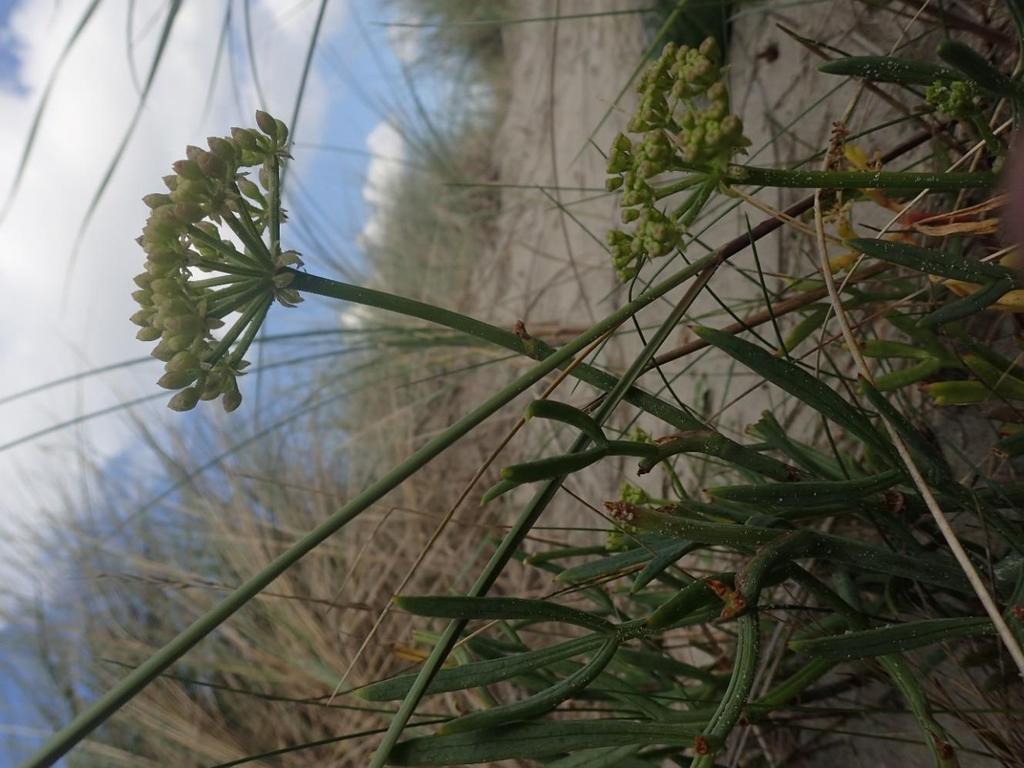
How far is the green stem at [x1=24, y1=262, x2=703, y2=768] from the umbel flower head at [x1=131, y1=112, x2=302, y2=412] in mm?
137

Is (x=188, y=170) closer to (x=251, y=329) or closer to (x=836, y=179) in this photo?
(x=251, y=329)

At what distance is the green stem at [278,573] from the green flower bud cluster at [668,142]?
0.04 m

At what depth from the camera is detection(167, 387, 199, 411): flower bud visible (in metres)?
0.56

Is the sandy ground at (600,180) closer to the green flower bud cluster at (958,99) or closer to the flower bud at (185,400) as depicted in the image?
the green flower bud cluster at (958,99)

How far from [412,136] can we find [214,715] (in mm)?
2360

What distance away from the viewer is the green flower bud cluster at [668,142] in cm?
51

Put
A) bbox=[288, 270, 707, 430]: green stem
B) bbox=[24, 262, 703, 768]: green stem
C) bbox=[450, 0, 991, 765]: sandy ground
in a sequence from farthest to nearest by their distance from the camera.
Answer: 1. bbox=[450, 0, 991, 765]: sandy ground
2. bbox=[288, 270, 707, 430]: green stem
3. bbox=[24, 262, 703, 768]: green stem

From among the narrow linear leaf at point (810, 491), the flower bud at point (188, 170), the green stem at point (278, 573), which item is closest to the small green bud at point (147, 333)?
the flower bud at point (188, 170)

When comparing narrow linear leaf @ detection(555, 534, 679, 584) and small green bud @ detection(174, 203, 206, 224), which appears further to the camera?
narrow linear leaf @ detection(555, 534, 679, 584)

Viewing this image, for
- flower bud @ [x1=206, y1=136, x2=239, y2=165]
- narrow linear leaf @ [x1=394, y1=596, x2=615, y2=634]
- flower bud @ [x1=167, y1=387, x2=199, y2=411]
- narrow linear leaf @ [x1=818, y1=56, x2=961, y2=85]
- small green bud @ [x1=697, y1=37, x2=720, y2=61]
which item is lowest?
narrow linear leaf @ [x1=394, y1=596, x2=615, y2=634]

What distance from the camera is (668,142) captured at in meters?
0.54

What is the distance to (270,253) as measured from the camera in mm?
557

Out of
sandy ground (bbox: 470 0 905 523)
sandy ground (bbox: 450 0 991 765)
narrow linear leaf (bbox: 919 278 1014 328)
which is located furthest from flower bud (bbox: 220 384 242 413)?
narrow linear leaf (bbox: 919 278 1014 328)

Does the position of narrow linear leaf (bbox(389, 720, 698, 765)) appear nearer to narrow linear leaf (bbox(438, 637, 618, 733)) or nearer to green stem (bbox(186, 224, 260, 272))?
narrow linear leaf (bbox(438, 637, 618, 733))
